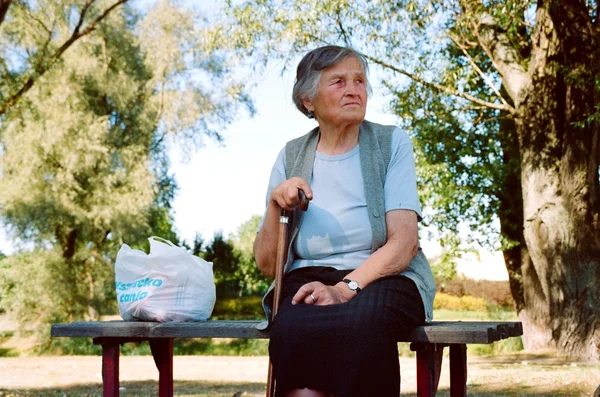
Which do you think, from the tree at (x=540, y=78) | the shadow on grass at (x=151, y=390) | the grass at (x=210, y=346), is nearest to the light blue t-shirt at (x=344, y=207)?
the shadow on grass at (x=151, y=390)

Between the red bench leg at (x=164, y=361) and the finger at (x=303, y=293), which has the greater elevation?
the finger at (x=303, y=293)

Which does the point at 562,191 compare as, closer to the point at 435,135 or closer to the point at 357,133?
the point at 435,135

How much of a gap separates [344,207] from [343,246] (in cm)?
15

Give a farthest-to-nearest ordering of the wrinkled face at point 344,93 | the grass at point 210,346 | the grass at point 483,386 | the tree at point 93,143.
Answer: the tree at point 93,143, the grass at point 210,346, the grass at point 483,386, the wrinkled face at point 344,93

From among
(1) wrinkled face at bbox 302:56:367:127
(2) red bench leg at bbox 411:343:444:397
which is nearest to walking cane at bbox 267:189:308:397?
(1) wrinkled face at bbox 302:56:367:127

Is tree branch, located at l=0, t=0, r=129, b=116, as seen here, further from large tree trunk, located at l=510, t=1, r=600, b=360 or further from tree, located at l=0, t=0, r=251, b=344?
large tree trunk, located at l=510, t=1, r=600, b=360

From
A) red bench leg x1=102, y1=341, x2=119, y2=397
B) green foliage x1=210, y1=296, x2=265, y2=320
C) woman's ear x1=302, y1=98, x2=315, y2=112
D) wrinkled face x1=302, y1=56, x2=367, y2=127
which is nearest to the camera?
wrinkled face x1=302, y1=56, x2=367, y2=127

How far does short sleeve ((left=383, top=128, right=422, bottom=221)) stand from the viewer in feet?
10.2

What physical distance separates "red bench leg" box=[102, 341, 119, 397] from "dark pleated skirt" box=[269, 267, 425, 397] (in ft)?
3.53

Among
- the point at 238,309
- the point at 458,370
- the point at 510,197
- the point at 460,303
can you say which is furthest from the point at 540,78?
the point at 238,309

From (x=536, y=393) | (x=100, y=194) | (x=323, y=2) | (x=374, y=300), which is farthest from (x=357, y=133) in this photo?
(x=100, y=194)

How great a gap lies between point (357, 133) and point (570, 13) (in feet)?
29.3

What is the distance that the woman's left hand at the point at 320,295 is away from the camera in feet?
9.30

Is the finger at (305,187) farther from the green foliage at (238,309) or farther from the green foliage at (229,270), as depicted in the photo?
the green foliage at (229,270)
